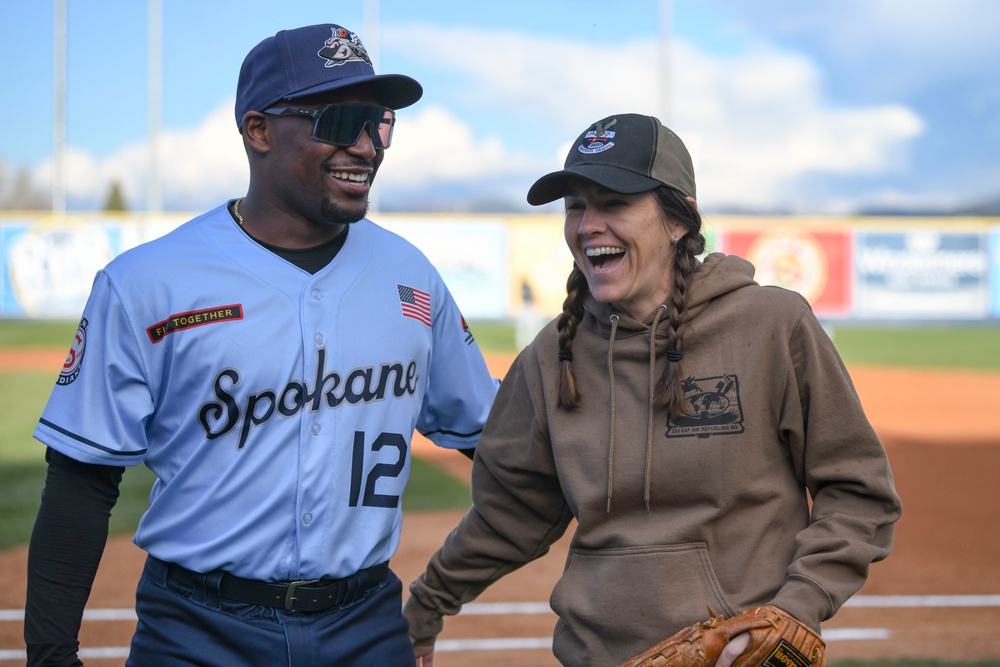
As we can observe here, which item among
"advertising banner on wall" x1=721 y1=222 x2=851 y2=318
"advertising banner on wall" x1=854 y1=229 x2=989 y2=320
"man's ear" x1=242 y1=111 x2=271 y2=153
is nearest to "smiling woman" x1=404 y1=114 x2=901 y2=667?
"man's ear" x1=242 y1=111 x2=271 y2=153

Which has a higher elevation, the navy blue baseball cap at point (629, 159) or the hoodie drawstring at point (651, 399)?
the navy blue baseball cap at point (629, 159)

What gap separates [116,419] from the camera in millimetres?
2371

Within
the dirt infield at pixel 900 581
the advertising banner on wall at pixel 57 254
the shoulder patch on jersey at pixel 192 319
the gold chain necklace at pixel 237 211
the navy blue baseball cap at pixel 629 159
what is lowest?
the dirt infield at pixel 900 581

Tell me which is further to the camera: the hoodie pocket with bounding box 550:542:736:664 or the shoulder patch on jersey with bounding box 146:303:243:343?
the shoulder patch on jersey with bounding box 146:303:243:343

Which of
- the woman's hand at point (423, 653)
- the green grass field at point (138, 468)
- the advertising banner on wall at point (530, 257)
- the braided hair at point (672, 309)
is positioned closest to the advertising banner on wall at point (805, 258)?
the green grass field at point (138, 468)

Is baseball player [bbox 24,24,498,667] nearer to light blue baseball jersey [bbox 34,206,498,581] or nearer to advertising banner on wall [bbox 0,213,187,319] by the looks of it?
light blue baseball jersey [bbox 34,206,498,581]

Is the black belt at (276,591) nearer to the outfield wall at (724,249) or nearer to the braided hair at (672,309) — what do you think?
the braided hair at (672,309)

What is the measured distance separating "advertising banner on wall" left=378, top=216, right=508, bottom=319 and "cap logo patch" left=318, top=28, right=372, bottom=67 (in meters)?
21.0

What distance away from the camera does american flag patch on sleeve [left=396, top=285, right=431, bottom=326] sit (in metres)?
2.71

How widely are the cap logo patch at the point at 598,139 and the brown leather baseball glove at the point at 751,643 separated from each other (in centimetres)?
103

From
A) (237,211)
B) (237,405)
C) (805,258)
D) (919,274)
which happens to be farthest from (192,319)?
(919,274)

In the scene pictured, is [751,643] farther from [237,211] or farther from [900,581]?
[900,581]

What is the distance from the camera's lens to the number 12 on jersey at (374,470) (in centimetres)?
252

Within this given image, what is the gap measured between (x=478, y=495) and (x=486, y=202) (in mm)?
43131
